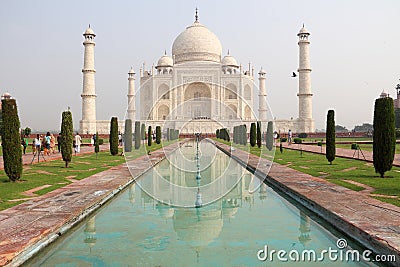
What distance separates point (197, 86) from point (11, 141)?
95.9 ft

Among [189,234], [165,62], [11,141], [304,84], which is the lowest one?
[189,234]

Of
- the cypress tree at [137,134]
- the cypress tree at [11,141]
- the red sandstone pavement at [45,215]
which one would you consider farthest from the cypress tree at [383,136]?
the cypress tree at [137,134]

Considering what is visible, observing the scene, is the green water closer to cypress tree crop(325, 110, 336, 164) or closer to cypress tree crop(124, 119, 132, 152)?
cypress tree crop(325, 110, 336, 164)

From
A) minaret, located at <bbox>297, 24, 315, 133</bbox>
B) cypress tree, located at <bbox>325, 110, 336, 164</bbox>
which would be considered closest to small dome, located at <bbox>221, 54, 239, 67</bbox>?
minaret, located at <bbox>297, 24, 315, 133</bbox>

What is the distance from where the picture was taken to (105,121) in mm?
29297

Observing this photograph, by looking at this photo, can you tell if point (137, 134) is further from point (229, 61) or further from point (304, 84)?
point (229, 61)

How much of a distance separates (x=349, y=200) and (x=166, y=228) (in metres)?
1.79

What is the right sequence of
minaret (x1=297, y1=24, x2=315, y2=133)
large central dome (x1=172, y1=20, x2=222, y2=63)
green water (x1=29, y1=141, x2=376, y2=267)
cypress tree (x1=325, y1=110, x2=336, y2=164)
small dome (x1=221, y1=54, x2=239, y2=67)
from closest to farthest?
green water (x1=29, y1=141, x2=376, y2=267)
cypress tree (x1=325, y1=110, x2=336, y2=164)
minaret (x1=297, y1=24, x2=315, y2=133)
large central dome (x1=172, y1=20, x2=222, y2=63)
small dome (x1=221, y1=54, x2=239, y2=67)

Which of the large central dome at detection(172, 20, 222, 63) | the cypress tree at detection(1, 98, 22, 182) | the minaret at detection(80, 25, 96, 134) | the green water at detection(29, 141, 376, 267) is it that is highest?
the large central dome at detection(172, 20, 222, 63)

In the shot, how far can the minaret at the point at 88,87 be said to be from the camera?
89.9 feet

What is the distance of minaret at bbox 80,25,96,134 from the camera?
27391 millimetres

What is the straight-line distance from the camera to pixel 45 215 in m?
3.34

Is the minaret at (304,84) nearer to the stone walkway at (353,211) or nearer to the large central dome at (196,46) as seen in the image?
the large central dome at (196,46)

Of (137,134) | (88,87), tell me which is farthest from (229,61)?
(137,134)
